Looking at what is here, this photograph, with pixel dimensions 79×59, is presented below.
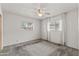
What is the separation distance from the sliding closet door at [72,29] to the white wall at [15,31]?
1.36 metres

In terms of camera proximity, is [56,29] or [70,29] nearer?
[56,29]

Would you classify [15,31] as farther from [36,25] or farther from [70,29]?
[70,29]

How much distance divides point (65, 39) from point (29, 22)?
5.93 ft

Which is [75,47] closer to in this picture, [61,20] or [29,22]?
[61,20]

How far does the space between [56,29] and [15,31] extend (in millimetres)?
1589

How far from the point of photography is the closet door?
96.3 inches

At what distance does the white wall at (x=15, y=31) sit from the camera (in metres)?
2.34

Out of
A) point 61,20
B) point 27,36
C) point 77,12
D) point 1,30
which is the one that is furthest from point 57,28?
point 1,30

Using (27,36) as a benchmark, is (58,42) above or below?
below

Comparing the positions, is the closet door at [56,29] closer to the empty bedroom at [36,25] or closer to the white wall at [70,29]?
the empty bedroom at [36,25]

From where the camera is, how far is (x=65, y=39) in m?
2.90

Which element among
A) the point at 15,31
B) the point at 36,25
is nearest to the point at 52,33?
the point at 36,25

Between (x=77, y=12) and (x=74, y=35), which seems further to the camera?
(x=74, y=35)

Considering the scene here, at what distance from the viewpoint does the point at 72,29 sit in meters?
2.73
